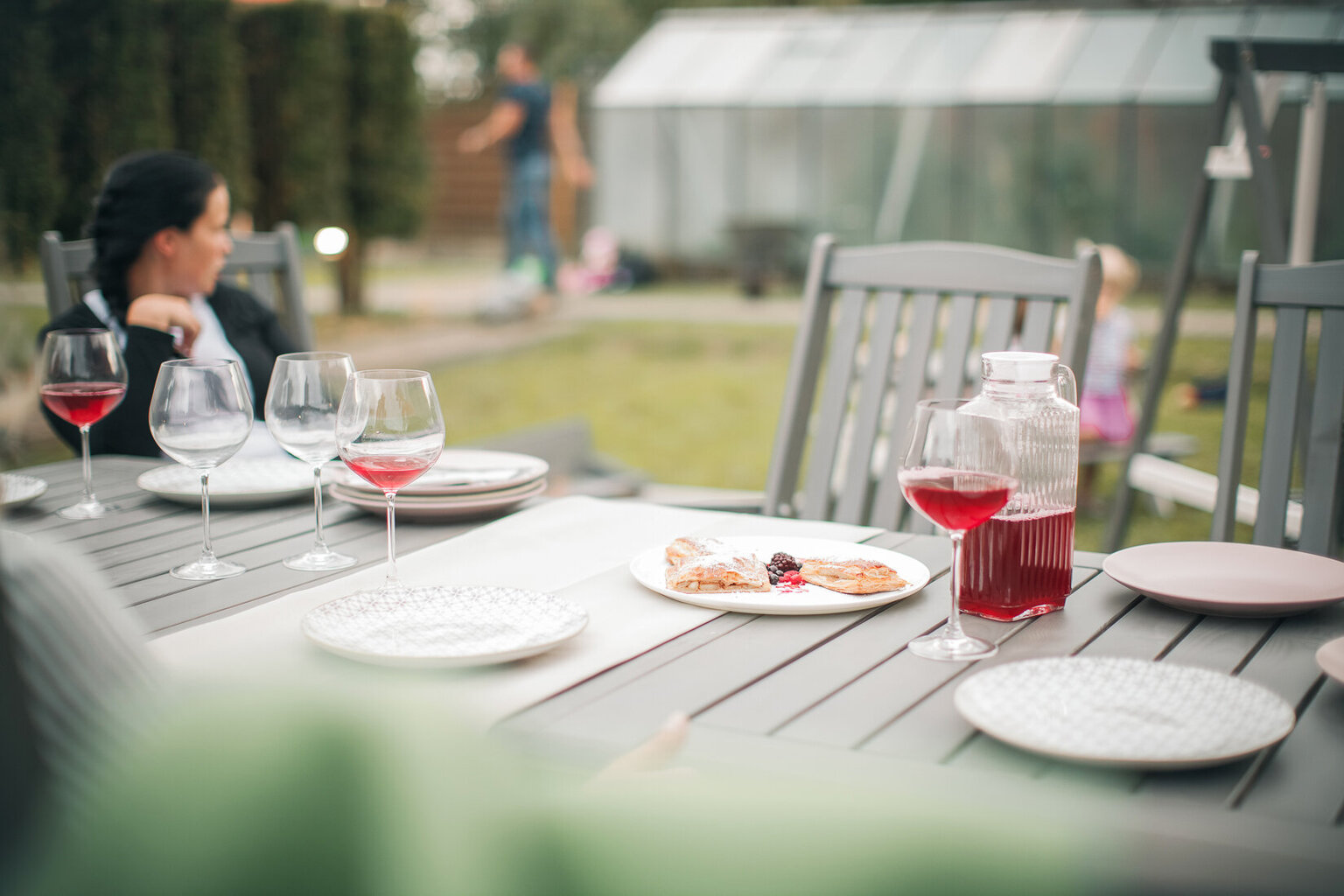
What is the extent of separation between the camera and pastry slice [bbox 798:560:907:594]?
1.21 metres

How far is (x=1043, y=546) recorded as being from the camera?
1.18m

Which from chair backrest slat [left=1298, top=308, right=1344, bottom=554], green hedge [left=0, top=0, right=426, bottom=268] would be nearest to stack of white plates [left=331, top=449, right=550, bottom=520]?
chair backrest slat [left=1298, top=308, right=1344, bottom=554]

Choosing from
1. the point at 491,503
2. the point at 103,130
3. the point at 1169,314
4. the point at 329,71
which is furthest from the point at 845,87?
the point at 491,503

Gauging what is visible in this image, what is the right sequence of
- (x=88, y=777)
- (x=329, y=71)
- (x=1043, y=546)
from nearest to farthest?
(x=88, y=777), (x=1043, y=546), (x=329, y=71)

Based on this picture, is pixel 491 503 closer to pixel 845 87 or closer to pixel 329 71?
pixel 329 71

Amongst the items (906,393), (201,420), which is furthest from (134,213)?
(906,393)

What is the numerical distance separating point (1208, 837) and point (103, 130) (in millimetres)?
5765

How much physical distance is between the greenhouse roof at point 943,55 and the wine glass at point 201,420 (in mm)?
8892

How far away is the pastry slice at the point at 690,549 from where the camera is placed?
4.21ft

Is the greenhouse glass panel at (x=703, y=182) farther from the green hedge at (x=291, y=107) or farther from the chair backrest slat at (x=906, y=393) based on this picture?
the chair backrest slat at (x=906, y=393)

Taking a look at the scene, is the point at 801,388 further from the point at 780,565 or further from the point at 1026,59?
the point at 1026,59

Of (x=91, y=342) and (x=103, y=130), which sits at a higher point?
(x=103, y=130)

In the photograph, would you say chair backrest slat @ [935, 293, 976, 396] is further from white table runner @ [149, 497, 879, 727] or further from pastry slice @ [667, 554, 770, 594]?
pastry slice @ [667, 554, 770, 594]

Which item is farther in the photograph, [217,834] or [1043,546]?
[1043,546]
